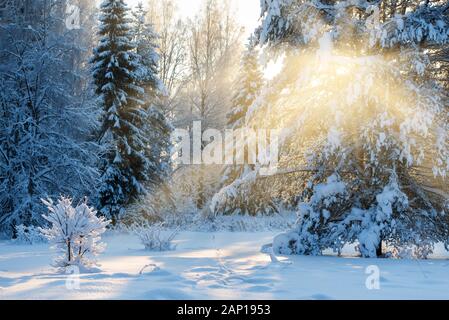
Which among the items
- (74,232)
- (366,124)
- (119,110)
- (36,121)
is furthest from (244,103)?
(74,232)

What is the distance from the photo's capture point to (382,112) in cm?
912

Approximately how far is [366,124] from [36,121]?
1116 centimetres

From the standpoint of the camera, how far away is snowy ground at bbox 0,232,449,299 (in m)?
5.22

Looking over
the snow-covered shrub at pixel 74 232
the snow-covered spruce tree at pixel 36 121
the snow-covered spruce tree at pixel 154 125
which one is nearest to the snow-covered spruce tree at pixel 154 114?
the snow-covered spruce tree at pixel 154 125

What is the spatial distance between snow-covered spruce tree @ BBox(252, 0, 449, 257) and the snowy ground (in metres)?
1.09

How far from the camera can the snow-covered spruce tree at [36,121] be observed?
15305 millimetres

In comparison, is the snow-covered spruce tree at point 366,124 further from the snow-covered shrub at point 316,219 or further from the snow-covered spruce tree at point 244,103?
the snow-covered spruce tree at point 244,103

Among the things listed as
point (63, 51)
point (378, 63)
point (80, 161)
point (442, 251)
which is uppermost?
point (63, 51)

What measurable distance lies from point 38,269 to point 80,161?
9479 mm

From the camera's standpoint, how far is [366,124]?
943cm

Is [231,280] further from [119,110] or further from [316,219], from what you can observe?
[119,110]
